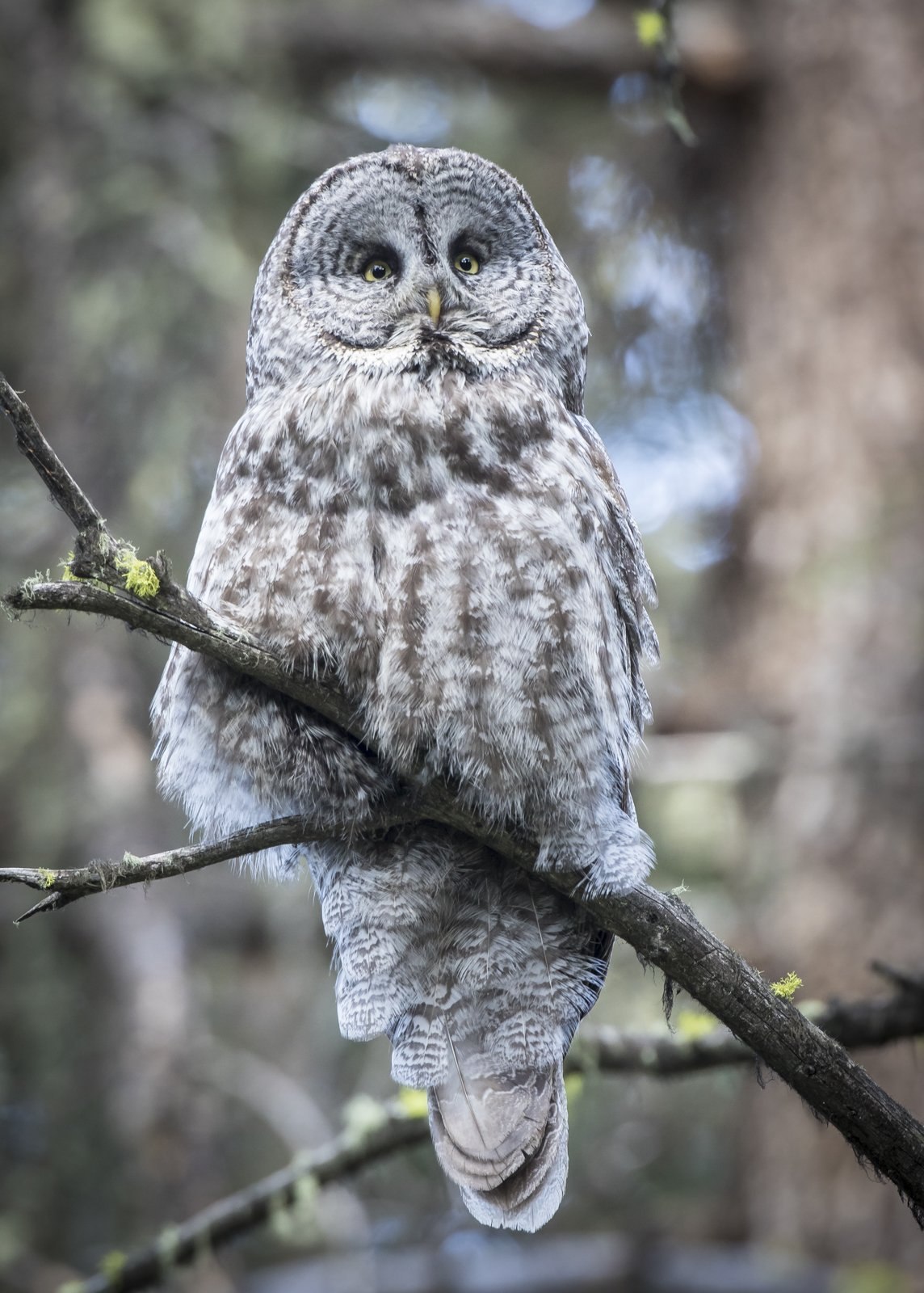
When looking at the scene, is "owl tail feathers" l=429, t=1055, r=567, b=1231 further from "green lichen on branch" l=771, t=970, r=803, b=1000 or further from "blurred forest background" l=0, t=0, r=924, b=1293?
"blurred forest background" l=0, t=0, r=924, b=1293

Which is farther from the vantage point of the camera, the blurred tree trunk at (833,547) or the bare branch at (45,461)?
the blurred tree trunk at (833,547)

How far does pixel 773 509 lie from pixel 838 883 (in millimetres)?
1716

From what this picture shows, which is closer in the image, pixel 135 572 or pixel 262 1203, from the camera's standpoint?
A: pixel 135 572

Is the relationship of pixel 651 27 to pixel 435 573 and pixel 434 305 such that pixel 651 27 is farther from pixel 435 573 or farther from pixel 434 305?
pixel 435 573

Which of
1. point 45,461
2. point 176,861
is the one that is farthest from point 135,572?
point 176,861

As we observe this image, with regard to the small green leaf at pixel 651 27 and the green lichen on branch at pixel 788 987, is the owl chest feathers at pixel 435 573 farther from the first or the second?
the small green leaf at pixel 651 27

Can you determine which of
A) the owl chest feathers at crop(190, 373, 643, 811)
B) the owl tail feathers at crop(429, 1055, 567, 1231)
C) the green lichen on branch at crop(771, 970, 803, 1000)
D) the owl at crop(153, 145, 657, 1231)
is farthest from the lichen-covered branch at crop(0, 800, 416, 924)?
the green lichen on branch at crop(771, 970, 803, 1000)

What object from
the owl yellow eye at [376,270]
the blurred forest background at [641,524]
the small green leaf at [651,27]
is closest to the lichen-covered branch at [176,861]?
the owl yellow eye at [376,270]

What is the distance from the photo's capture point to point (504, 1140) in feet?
7.12

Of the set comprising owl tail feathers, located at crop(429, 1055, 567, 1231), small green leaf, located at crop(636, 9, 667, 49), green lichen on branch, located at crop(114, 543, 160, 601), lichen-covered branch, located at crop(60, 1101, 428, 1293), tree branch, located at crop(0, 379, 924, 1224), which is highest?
small green leaf, located at crop(636, 9, 667, 49)

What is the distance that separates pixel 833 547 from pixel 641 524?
103 centimetres

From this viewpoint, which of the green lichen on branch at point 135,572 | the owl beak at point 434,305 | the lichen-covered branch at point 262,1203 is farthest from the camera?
the lichen-covered branch at point 262,1203

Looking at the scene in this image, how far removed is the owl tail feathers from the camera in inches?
84.1

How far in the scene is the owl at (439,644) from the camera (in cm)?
204
